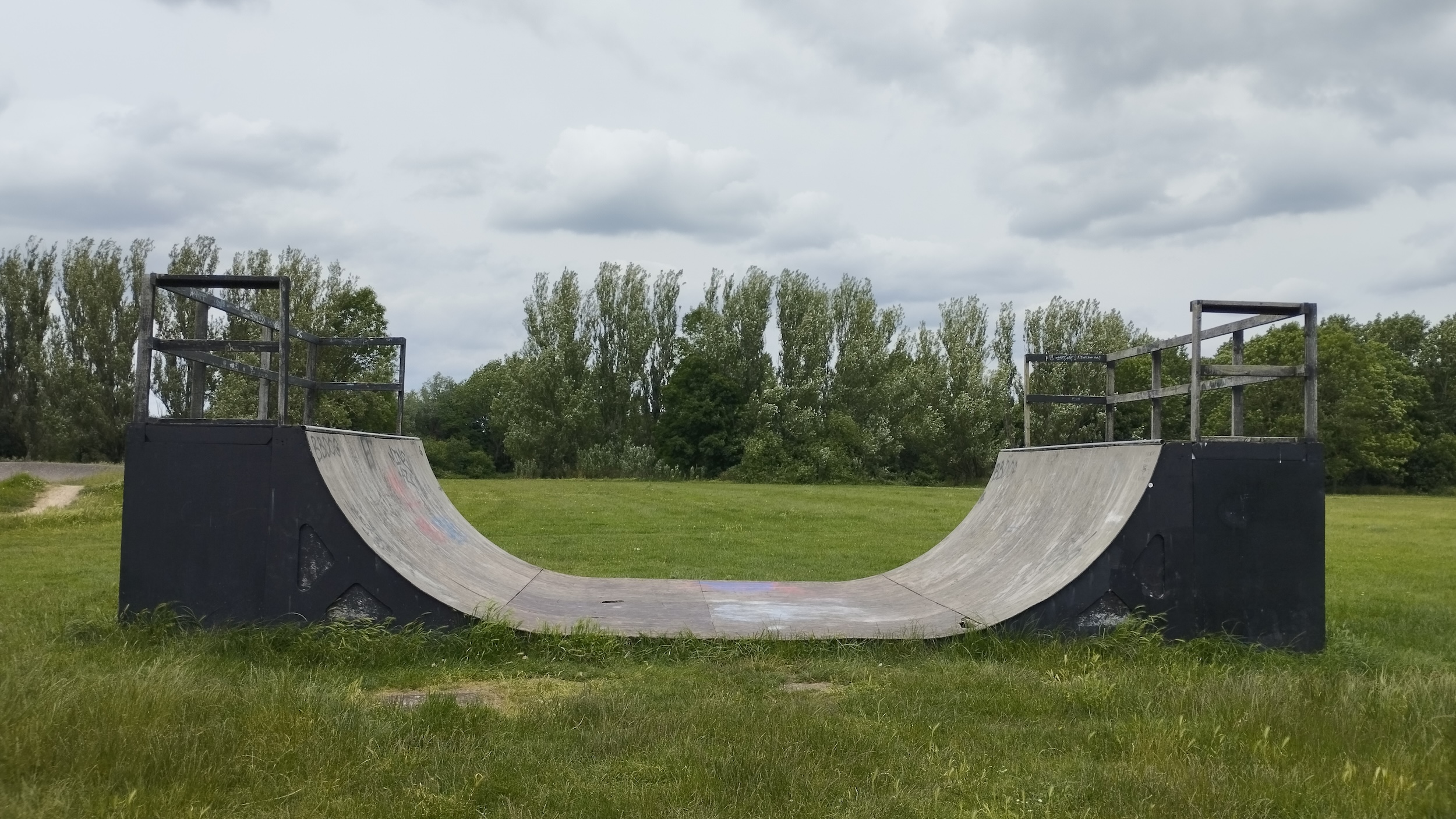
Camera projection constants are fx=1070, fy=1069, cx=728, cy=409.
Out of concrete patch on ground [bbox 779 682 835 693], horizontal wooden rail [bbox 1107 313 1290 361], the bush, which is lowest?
concrete patch on ground [bbox 779 682 835 693]

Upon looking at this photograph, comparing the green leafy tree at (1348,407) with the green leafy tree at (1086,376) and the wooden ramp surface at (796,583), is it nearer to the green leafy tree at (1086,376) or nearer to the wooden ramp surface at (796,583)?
the green leafy tree at (1086,376)

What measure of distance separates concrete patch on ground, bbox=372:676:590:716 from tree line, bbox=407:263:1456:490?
34757 mm

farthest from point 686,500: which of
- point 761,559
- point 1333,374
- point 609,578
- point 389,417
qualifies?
point 1333,374

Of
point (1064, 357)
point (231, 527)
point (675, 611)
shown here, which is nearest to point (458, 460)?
point (1064, 357)

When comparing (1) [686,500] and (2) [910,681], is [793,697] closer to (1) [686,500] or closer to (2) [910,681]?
(2) [910,681]

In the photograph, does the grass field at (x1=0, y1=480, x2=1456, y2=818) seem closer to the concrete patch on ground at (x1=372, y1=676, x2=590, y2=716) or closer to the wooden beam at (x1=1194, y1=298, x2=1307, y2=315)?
the concrete patch on ground at (x1=372, y1=676, x2=590, y2=716)

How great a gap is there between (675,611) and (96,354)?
41086 millimetres

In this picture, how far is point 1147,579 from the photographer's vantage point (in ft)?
21.3

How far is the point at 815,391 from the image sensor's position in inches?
1672

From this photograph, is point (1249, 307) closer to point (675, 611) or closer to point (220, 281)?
point (675, 611)

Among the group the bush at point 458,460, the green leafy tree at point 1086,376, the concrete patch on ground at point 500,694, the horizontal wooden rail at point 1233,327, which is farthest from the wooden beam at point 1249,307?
the bush at point 458,460

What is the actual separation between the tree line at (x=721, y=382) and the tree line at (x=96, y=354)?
0.08 meters

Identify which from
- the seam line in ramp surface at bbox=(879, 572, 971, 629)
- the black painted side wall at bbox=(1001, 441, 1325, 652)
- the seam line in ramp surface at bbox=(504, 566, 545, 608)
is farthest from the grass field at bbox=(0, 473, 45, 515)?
the black painted side wall at bbox=(1001, 441, 1325, 652)

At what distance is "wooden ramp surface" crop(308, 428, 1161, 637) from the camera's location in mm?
6582
